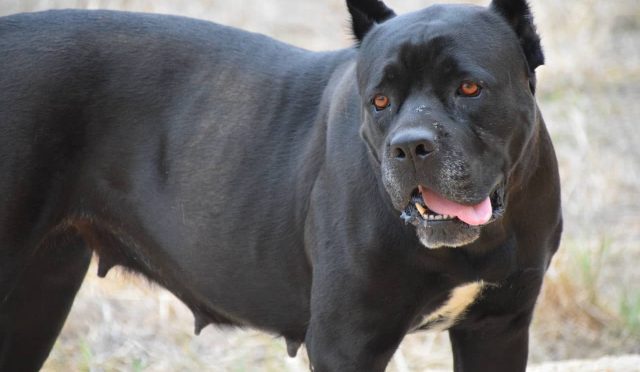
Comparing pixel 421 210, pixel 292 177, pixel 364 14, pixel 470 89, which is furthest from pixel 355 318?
pixel 364 14

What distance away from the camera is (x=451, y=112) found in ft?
10.1

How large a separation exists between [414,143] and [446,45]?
304 mm

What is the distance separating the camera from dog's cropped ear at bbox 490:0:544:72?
129 inches

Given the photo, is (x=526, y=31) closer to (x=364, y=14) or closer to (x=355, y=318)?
(x=364, y=14)

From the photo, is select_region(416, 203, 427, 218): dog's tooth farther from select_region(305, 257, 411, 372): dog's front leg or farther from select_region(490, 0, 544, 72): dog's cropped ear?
select_region(490, 0, 544, 72): dog's cropped ear

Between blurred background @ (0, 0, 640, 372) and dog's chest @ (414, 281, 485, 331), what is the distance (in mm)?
984

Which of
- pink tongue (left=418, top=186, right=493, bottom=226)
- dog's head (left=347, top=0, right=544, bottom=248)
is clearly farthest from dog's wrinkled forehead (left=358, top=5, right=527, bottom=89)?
pink tongue (left=418, top=186, right=493, bottom=226)

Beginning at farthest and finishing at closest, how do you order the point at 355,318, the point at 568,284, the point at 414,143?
the point at 568,284, the point at 355,318, the point at 414,143

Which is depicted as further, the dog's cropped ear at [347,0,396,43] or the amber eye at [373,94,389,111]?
the dog's cropped ear at [347,0,396,43]

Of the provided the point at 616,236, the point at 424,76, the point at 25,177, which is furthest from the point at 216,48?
the point at 616,236

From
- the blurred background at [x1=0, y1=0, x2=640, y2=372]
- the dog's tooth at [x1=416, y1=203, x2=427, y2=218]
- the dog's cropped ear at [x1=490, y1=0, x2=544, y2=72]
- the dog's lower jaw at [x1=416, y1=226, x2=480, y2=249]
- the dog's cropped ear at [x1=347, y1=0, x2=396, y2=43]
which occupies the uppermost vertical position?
the dog's cropped ear at [x1=490, y1=0, x2=544, y2=72]

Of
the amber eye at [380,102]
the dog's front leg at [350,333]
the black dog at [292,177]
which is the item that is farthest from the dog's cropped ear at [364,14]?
the dog's front leg at [350,333]

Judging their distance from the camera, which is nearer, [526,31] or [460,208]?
[460,208]

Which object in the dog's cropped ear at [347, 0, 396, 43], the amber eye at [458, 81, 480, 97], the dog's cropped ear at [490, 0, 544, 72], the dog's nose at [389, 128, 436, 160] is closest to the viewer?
the dog's nose at [389, 128, 436, 160]
